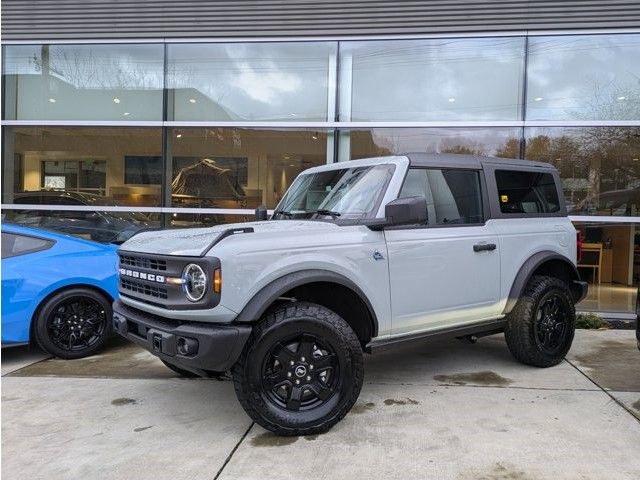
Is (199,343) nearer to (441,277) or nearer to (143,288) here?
(143,288)

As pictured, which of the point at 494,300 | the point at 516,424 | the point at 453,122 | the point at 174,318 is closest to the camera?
the point at 174,318

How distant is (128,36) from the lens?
9094 mm

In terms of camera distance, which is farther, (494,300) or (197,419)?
(494,300)

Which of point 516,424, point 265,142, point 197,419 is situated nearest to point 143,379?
point 197,419

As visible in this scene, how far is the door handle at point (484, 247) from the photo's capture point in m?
4.52

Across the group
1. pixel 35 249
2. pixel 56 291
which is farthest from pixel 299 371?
pixel 35 249

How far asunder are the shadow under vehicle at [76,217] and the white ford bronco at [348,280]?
5166mm

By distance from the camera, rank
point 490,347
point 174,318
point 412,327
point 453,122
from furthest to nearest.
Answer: point 453,122, point 490,347, point 412,327, point 174,318

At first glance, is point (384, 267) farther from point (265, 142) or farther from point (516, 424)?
point (265, 142)

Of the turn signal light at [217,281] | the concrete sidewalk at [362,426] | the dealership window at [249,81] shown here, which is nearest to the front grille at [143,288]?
the turn signal light at [217,281]

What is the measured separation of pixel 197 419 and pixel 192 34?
701 centimetres

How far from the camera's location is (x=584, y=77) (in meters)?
8.59

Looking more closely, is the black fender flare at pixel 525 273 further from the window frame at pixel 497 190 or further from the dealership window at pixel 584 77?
the dealership window at pixel 584 77

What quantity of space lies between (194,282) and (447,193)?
2.33 m
